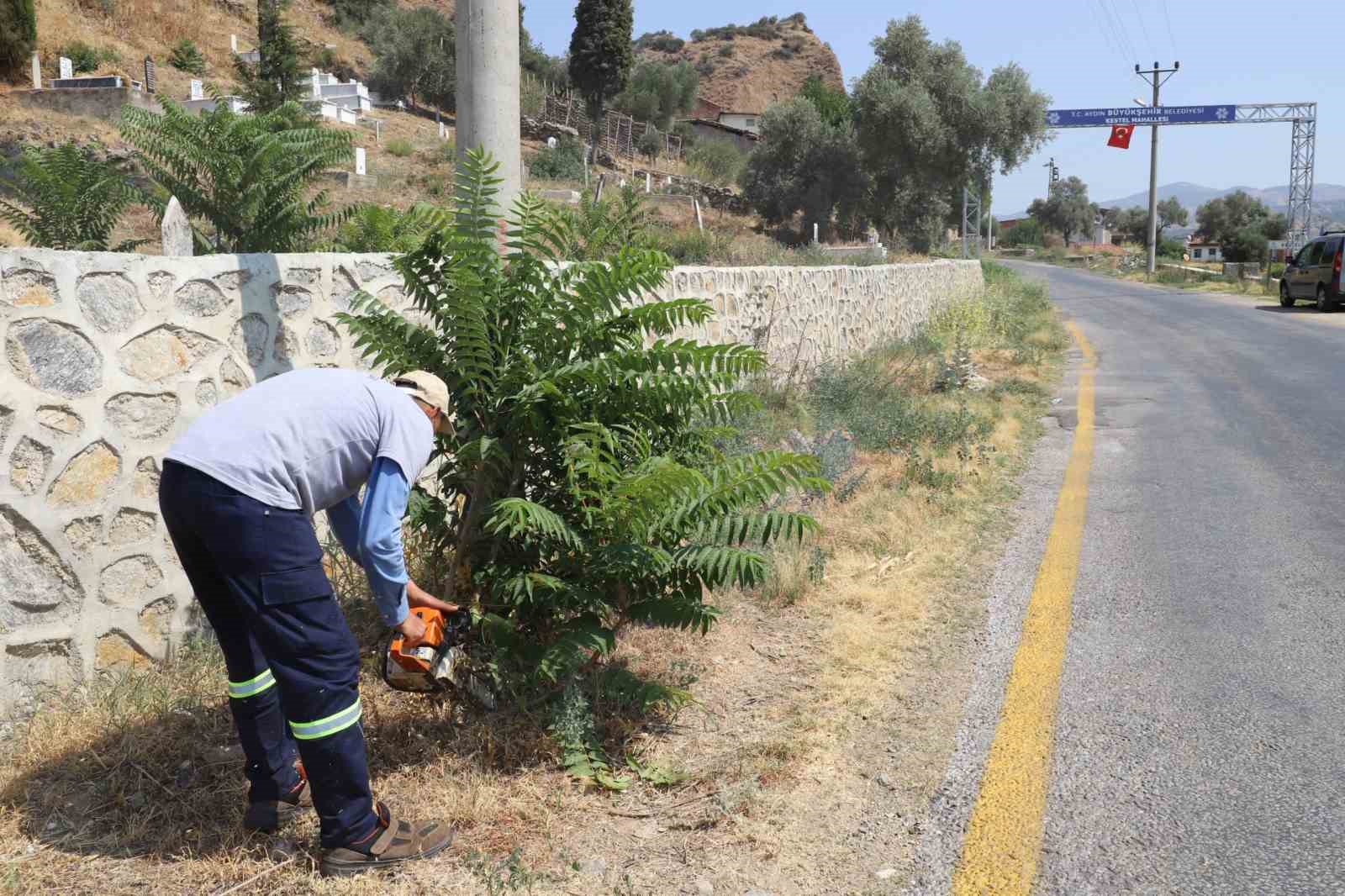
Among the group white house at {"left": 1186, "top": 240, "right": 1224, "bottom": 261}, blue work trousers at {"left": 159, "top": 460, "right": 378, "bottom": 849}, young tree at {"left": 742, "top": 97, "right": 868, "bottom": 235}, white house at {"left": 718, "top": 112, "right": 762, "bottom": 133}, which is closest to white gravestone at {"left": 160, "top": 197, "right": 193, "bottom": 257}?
blue work trousers at {"left": 159, "top": 460, "right": 378, "bottom": 849}

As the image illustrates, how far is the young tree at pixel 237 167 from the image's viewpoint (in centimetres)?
583

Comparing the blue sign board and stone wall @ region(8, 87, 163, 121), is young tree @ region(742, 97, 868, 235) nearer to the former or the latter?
the blue sign board

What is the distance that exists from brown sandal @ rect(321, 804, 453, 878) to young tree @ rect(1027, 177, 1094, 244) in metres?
134

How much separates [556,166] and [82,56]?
16.4m

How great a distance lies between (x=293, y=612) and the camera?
3.00 metres

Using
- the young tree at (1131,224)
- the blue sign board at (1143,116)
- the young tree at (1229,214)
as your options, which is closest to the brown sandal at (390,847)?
the blue sign board at (1143,116)

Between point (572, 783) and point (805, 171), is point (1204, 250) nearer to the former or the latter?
point (805, 171)

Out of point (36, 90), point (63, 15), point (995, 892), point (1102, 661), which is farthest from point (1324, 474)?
point (63, 15)

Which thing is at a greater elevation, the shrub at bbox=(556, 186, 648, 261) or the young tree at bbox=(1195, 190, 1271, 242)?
the young tree at bbox=(1195, 190, 1271, 242)

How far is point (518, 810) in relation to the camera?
3.48 m

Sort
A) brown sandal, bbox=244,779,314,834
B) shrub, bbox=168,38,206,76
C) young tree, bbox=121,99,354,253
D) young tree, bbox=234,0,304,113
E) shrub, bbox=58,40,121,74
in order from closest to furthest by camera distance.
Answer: brown sandal, bbox=244,779,314,834, young tree, bbox=121,99,354,253, young tree, bbox=234,0,304,113, shrub, bbox=58,40,121,74, shrub, bbox=168,38,206,76

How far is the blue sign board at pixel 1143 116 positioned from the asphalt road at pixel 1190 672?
48.0 meters

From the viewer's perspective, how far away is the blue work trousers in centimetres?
297

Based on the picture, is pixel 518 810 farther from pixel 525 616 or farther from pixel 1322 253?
pixel 1322 253
